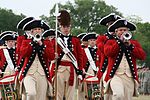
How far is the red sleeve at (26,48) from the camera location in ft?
44.1

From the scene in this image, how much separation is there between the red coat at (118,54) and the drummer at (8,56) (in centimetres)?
440

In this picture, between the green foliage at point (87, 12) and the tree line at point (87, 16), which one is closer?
the tree line at point (87, 16)

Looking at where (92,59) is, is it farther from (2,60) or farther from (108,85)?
(108,85)

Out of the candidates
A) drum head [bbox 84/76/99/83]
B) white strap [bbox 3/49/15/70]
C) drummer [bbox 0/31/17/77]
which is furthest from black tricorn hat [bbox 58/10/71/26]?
drum head [bbox 84/76/99/83]

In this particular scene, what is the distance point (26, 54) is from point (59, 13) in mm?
1161

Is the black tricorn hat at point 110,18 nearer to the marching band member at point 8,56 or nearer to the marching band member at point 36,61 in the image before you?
the marching band member at point 36,61

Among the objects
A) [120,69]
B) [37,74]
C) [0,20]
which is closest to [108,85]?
[120,69]

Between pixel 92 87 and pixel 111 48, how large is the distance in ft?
16.3

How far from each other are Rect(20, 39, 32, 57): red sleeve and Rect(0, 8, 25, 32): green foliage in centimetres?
5749

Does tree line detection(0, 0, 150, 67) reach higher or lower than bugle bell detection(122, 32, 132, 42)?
higher

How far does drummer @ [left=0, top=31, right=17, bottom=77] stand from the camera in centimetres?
1717

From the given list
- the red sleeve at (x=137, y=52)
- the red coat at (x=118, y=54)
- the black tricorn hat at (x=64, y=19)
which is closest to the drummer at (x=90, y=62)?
the black tricorn hat at (x=64, y=19)

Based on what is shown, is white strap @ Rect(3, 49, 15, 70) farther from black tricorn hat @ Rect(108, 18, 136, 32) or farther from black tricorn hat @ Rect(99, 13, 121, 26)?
black tricorn hat @ Rect(108, 18, 136, 32)

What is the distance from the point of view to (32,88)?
43.3 feet
